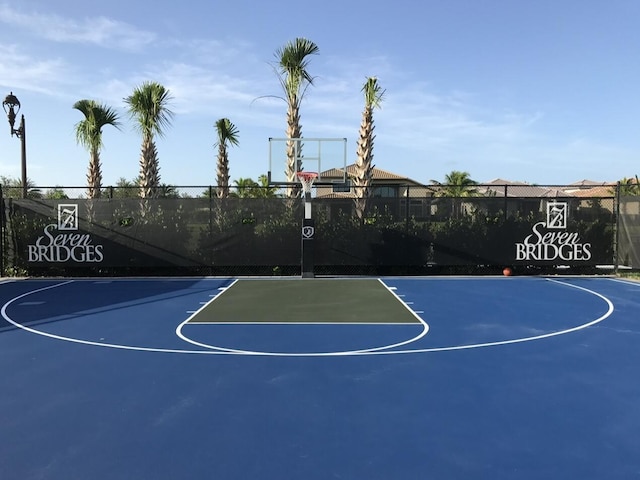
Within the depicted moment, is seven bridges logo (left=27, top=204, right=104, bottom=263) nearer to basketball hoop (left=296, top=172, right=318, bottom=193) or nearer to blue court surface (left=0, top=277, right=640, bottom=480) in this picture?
blue court surface (left=0, top=277, right=640, bottom=480)

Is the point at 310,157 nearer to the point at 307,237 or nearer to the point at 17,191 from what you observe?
the point at 307,237

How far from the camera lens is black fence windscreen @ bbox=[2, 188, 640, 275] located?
47.3 ft

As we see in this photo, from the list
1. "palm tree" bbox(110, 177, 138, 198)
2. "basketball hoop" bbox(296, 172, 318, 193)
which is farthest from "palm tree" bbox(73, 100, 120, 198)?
"basketball hoop" bbox(296, 172, 318, 193)

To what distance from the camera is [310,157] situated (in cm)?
1534

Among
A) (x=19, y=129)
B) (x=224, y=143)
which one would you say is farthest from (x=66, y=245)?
(x=224, y=143)

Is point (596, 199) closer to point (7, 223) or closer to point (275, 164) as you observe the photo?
point (275, 164)

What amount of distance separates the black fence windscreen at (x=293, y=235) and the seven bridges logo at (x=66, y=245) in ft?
0.10

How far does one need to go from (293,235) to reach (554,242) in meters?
7.91

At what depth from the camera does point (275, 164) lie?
15.4 m

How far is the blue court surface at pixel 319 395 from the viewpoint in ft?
11.8

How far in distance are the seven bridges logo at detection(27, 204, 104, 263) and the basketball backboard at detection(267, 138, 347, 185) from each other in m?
5.75

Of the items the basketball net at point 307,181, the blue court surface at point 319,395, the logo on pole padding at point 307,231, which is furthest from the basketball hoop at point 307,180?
the blue court surface at point 319,395

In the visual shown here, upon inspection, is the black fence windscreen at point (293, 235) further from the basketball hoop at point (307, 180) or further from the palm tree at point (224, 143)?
the palm tree at point (224, 143)

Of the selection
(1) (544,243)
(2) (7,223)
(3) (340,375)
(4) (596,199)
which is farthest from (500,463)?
(2) (7,223)
